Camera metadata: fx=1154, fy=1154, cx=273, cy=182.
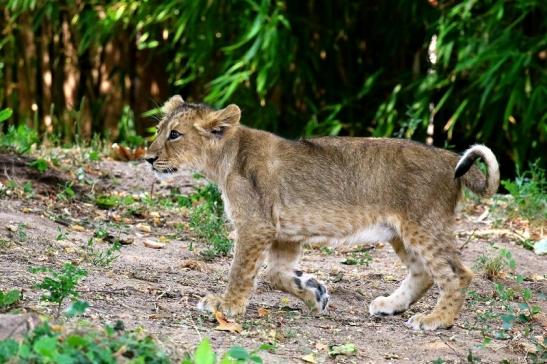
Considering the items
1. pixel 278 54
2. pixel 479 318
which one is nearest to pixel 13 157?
pixel 278 54

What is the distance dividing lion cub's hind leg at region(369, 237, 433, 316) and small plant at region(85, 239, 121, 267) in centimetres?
139

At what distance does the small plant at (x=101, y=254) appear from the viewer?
6098mm

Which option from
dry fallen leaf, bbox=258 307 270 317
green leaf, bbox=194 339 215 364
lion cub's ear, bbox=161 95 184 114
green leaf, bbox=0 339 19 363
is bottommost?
dry fallen leaf, bbox=258 307 270 317

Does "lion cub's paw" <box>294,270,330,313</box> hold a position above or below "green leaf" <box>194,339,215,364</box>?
below

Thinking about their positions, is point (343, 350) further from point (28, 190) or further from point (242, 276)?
point (28, 190)

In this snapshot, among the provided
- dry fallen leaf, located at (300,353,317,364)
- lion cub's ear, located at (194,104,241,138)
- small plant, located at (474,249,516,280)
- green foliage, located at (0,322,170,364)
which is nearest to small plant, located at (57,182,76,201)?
lion cub's ear, located at (194,104,241,138)

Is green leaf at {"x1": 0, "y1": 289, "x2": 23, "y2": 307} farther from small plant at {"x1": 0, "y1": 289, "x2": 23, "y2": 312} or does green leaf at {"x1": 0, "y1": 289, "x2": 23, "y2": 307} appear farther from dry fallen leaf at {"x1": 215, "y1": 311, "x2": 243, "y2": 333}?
dry fallen leaf at {"x1": 215, "y1": 311, "x2": 243, "y2": 333}

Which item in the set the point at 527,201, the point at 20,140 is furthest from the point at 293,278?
the point at 20,140

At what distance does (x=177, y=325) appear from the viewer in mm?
5051

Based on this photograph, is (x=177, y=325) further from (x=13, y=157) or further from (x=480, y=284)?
(x=13, y=157)

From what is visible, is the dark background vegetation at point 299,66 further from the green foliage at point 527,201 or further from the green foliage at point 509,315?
the green foliage at point 509,315

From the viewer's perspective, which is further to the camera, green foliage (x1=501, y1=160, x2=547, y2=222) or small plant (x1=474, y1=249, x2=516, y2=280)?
green foliage (x1=501, y1=160, x2=547, y2=222)

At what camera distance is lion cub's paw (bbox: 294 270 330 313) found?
574 cm

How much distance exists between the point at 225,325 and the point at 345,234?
0.97 metres
